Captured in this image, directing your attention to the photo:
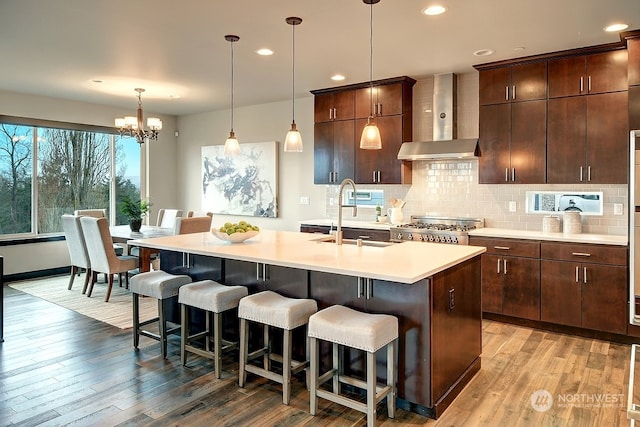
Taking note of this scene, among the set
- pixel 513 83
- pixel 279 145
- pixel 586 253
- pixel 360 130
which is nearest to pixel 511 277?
pixel 586 253

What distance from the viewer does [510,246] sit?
434cm

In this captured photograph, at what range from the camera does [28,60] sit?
4.56 m

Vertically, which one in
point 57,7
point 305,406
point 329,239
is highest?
point 57,7

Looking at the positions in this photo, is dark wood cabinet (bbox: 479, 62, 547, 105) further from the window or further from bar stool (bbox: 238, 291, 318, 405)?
the window

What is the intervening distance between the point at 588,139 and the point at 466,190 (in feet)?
4.33

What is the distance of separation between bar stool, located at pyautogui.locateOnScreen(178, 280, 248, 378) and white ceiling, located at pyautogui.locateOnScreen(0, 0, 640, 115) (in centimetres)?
201

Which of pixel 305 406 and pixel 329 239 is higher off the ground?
pixel 329 239

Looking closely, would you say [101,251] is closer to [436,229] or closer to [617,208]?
[436,229]

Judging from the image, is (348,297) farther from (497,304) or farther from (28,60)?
(28,60)

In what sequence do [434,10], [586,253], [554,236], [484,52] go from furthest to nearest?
[484,52], [554,236], [586,253], [434,10]

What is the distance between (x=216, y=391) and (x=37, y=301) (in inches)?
136

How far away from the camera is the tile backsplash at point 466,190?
4.38 metres

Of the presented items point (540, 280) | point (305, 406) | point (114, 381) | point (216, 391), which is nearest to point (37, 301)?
point (114, 381)

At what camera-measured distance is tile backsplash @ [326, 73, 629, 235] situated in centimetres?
438
